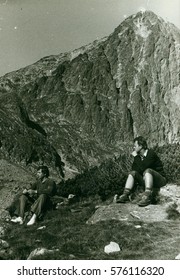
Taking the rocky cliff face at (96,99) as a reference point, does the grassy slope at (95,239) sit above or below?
below

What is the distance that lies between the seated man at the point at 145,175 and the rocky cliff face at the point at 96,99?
13725 mm

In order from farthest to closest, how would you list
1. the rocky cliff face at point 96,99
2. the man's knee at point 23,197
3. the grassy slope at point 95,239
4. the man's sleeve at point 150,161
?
the rocky cliff face at point 96,99 → the man's knee at point 23,197 → the man's sleeve at point 150,161 → the grassy slope at point 95,239

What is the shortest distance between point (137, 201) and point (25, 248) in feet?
8.27

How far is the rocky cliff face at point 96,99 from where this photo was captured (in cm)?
2420

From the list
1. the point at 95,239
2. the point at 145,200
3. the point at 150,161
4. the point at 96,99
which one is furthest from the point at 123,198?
the point at 96,99

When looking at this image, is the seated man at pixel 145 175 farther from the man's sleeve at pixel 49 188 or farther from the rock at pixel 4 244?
the rock at pixel 4 244

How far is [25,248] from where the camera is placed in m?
7.66

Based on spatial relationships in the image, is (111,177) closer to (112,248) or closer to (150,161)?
(150,161)

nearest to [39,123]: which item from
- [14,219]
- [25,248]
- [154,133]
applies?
[154,133]

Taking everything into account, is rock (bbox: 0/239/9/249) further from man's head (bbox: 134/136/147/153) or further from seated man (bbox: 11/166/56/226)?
man's head (bbox: 134/136/147/153)

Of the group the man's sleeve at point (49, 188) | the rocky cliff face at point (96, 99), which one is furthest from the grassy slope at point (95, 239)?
the rocky cliff face at point (96, 99)

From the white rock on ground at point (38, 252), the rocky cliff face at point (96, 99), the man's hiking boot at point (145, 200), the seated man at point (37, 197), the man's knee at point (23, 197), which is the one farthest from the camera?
the rocky cliff face at point (96, 99)

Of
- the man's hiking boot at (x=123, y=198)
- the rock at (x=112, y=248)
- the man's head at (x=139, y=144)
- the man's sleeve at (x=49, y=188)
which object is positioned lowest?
the rock at (x=112, y=248)
